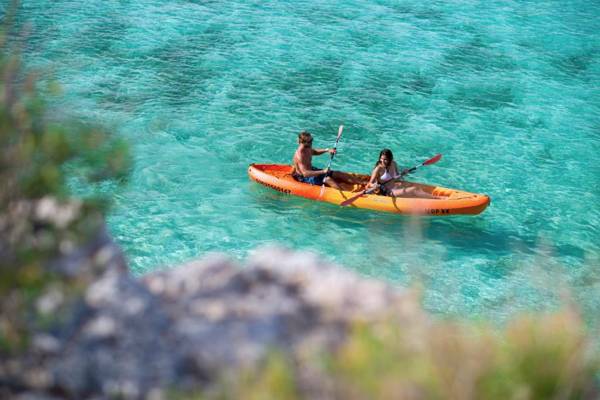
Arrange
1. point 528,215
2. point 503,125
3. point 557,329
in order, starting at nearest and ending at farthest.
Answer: point 557,329 → point 528,215 → point 503,125

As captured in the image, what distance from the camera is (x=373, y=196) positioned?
29.8 feet

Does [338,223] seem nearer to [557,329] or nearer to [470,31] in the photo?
[557,329]

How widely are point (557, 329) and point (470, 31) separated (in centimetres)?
1449

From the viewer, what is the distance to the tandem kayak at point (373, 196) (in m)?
8.85

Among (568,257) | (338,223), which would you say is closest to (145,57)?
(338,223)

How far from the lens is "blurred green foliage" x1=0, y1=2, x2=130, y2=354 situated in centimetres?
317

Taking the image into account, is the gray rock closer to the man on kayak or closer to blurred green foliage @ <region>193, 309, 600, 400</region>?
blurred green foliage @ <region>193, 309, 600, 400</region>

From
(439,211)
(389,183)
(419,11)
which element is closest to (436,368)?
(439,211)

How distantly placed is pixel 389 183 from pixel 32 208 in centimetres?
646

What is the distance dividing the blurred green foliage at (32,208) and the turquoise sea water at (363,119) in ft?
1.80

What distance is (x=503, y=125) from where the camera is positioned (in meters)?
12.4

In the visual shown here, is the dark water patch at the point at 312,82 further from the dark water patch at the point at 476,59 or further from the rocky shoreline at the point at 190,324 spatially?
the rocky shoreline at the point at 190,324

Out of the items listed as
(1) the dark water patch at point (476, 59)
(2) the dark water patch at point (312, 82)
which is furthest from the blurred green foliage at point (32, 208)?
(1) the dark water patch at point (476, 59)

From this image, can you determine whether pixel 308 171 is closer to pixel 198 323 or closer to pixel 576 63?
pixel 198 323
